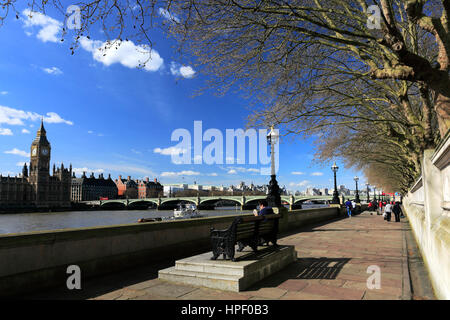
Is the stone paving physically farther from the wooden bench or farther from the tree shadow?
the wooden bench

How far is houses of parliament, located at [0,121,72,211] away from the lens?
470ft

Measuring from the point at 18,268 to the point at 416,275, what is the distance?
23.7ft

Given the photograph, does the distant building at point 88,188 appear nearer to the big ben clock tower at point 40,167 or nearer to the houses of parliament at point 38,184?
the houses of parliament at point 38,184

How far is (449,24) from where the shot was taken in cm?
549

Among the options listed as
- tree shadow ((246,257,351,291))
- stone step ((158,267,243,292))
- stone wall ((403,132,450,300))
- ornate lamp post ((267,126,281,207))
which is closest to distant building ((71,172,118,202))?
ornate lamp post ((267,126,281,207))

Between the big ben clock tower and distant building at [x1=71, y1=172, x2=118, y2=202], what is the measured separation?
30056mm

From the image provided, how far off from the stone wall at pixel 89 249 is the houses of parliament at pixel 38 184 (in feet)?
489

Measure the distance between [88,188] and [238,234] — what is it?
199460 mm

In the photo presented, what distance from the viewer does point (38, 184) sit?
14875cm

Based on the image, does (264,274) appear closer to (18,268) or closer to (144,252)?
(144,252)

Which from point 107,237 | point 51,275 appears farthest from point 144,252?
point 51,275

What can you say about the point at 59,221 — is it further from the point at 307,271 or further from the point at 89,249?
the point at 307,271

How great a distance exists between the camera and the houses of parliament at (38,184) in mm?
143375
